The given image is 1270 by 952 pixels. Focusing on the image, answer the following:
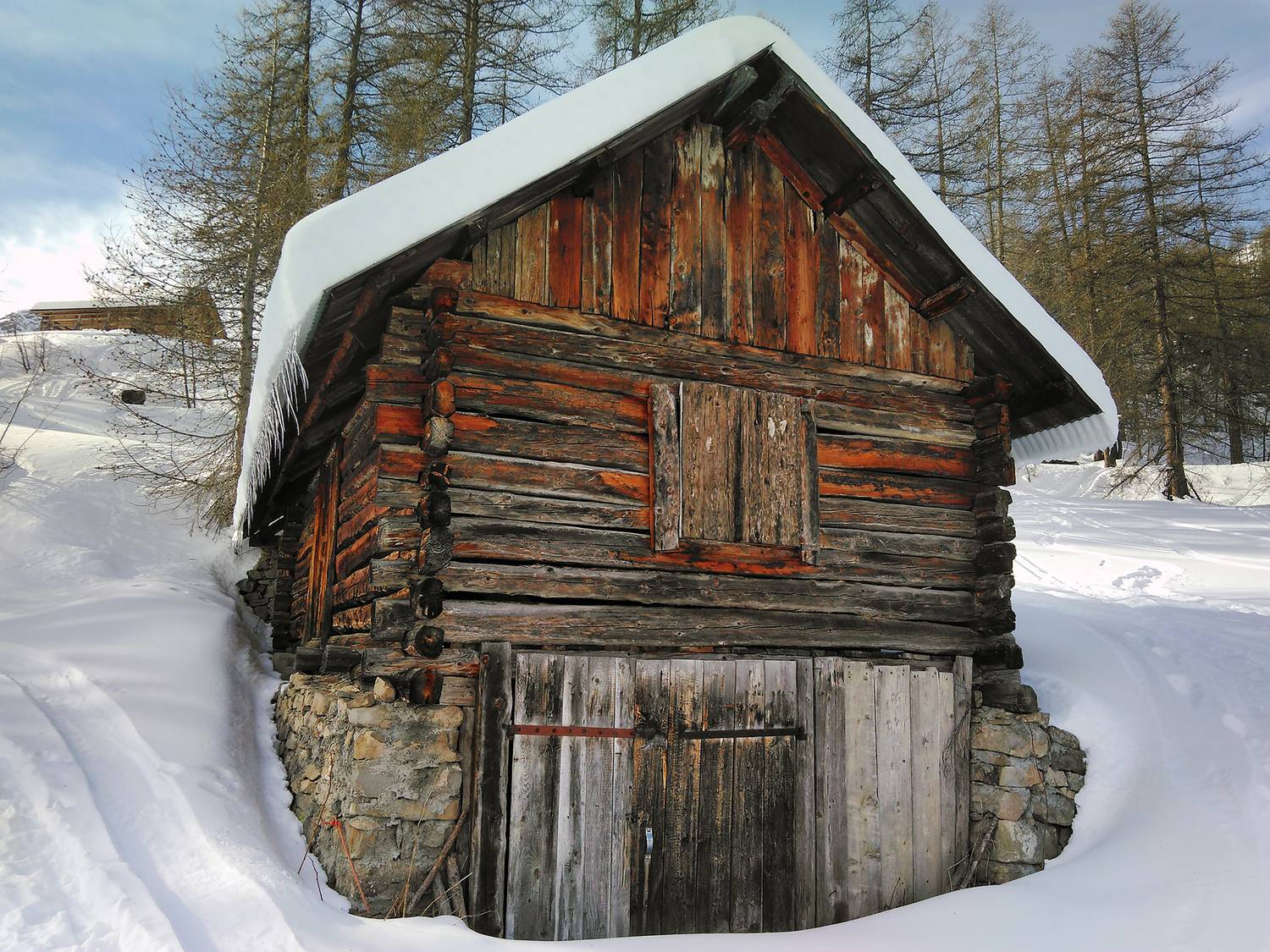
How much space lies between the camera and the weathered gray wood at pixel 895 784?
6254 millimetres

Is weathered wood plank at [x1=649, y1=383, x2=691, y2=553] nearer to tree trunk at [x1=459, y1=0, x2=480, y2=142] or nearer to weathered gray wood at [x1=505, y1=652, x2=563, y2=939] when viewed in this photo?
weathered gray wood at [x1=505, y1=652, x2=563, y2=939]

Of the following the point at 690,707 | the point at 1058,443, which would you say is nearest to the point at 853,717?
the point at 690,707

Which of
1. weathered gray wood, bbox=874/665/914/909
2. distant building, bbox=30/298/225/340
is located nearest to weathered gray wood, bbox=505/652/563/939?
weathered gray wood, bbox=874/665/914/909

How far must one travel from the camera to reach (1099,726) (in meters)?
6.61

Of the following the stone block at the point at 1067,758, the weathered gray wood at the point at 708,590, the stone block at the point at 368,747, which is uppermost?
the weathered gray wood at the point at 708,590

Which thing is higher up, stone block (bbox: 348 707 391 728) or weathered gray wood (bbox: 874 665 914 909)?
stone block (bbox: 348 707 391 728)

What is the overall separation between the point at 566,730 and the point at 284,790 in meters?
3.43

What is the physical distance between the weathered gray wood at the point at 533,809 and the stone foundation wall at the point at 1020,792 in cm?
335

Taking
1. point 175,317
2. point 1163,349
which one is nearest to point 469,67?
point 175,317

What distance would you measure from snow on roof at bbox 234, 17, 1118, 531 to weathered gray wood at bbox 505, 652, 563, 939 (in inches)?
91.1

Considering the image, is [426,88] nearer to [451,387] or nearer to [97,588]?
[97,588]

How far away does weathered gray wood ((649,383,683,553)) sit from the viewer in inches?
231

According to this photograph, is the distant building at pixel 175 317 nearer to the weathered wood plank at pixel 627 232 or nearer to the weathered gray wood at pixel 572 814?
the weathered wood plank at pixel 627 232

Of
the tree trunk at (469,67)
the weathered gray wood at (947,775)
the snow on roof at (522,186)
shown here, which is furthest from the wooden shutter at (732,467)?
the tree trunk at (469,67)
